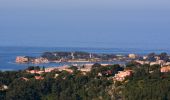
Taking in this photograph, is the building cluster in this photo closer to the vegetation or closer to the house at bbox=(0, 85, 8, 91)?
the vegetation

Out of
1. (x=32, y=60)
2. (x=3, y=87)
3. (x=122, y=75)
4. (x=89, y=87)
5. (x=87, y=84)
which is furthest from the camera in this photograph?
(x=32, y=60)

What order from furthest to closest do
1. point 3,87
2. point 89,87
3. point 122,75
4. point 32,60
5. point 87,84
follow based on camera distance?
1. point 32,60
2. point 122,75
3. point 3,87
4. point 87,84
5. point 89,87

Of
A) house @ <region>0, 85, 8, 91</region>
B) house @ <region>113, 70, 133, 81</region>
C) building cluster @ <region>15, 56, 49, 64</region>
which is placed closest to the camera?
house @ <region>0, 85, 8, 91</region>

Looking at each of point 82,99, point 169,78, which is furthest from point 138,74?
point 82,99

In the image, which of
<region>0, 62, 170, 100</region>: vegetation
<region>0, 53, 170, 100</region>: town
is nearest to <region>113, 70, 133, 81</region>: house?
<region>0, 53, 170, 100</region>: town

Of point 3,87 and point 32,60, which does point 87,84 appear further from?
point 32,60

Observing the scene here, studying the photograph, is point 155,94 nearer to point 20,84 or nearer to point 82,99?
point 82,99

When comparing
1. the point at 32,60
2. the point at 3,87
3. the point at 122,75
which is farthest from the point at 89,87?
the point at 32,60

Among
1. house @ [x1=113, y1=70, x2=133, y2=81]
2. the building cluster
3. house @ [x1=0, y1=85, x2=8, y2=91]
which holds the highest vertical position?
house @ [x1=113, y1=70, x2=133, y2=81]

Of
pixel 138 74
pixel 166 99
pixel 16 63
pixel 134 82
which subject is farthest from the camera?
pixel 16 63

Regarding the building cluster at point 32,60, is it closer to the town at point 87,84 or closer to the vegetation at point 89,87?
the town at point 87,84

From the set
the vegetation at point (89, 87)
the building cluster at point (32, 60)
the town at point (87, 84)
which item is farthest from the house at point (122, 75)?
the building cluster at point (32, 60)
